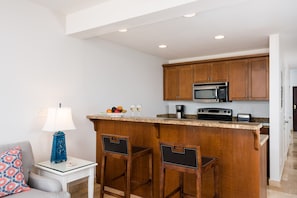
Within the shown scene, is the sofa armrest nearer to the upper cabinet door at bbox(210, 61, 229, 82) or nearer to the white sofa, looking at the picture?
the white sofa

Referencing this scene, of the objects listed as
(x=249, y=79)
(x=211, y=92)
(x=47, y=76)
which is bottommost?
(x=211, y=92)

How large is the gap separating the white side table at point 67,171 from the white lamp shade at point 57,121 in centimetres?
41

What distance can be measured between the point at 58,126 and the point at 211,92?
3.30m

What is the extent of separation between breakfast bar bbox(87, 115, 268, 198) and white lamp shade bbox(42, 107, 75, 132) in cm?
66

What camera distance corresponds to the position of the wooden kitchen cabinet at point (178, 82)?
517cm

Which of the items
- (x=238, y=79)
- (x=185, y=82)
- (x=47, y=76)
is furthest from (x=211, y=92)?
(x=47, y=76)

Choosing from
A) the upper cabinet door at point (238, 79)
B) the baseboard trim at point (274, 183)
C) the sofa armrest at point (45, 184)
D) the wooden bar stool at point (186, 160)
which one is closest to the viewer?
the wooden bar stool at point (186, 160)

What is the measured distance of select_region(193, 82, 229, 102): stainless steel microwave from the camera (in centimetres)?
464

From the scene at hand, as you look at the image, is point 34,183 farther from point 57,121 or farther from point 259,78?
point 259,78

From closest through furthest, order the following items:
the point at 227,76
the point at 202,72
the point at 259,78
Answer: the point at 259,78 → the point at 227,76 → the point at 202,72

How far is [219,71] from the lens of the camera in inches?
187

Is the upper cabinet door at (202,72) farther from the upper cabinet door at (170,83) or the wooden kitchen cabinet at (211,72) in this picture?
the upper cabinet door at (170,83)

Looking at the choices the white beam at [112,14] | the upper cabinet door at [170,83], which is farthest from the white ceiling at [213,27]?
the upper cabinet door at [170,83]

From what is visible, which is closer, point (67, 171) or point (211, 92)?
point (67, 171)
